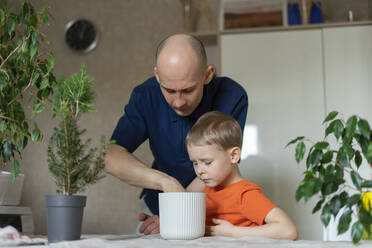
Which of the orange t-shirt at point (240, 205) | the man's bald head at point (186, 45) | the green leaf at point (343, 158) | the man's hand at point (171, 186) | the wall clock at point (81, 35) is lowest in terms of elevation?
the orange t-shirt at point (240, 205)

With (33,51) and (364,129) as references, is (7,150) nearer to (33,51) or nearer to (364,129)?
(33,51)

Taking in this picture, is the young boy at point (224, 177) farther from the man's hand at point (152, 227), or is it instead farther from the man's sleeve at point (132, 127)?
the man's sleeve at point (132, 127)

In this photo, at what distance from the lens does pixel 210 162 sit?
131cm

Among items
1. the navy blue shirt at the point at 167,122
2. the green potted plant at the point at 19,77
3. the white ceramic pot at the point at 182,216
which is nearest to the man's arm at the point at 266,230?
the white ceramic pot at the point at 182,216

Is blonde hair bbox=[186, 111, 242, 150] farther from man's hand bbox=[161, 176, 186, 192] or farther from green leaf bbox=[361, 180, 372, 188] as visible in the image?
green leaf bbox=[361, 180, 372, 188]

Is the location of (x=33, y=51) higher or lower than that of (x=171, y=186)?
higher

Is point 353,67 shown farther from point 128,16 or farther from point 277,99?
point 128,16

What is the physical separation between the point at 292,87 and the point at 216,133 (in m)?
1.84

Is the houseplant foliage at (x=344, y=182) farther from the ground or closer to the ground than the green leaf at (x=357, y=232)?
farther from the ground

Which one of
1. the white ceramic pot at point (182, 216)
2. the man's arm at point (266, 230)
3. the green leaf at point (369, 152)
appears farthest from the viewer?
the man's arm at point (266, 230)

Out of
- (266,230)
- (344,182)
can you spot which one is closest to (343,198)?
(344,182)

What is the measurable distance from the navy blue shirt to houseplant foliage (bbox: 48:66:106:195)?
0.80 metres

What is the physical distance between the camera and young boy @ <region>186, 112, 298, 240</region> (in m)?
1.21

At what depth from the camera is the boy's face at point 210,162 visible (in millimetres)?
1305
